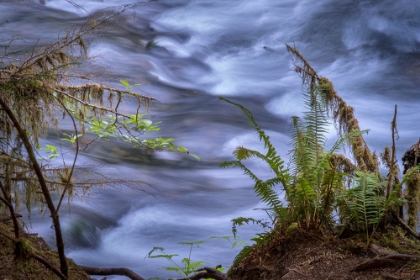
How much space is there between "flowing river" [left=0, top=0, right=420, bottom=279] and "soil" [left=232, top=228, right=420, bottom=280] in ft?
11.3

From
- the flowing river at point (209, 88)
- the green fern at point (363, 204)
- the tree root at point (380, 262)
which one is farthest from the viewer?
the flowing river at point (209, 88)

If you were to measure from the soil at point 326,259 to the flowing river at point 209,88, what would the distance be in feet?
11.3

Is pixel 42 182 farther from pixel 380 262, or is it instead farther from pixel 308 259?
pixel 380 262

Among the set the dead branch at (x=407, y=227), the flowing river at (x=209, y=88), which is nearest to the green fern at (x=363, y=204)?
the dead branch at (x=407, y=227)

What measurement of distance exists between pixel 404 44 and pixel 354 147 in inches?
367

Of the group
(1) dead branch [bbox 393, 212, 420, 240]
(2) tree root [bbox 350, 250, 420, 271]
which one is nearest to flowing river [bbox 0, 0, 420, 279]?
(1) dead branch [bbox 393, 212, 420, 240]

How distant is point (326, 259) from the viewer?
3.08 meters

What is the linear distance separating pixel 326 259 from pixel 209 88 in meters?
9.48

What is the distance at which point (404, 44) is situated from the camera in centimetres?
1273

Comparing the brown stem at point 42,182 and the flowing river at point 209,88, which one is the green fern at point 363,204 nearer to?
the brown stem at point 42,182

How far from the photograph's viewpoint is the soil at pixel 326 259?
2.84m

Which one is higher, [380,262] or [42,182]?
[42,182]

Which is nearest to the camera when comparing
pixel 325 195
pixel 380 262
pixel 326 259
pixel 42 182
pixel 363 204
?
pixel 42 182

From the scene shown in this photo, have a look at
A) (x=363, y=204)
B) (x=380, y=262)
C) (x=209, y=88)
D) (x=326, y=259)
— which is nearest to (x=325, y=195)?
(x=363, y=204)
